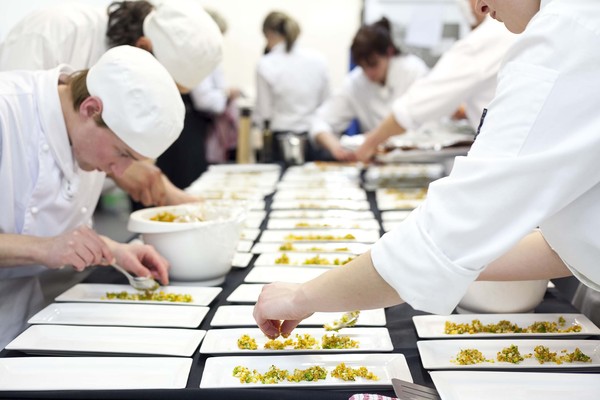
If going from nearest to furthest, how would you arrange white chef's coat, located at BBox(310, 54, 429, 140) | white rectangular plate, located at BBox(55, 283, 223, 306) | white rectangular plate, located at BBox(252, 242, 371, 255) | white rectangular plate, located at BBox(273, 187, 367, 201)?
white rectangular plate, located at BBox(55, 283, 223, 306), white rectangular plate, located at BBox(252, 242, 371, 255), white rectangular plate, located at BBox(273, 187, 367, 201), white chef's coat, located at BBox(310, 54, 429, 140)

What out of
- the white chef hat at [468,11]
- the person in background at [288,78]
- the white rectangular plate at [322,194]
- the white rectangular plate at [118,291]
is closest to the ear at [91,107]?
the white rectangular plate at [118,291]

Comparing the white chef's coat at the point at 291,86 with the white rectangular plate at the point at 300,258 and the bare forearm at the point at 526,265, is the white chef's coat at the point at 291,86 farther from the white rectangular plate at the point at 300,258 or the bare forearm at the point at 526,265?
the bare forearm at the point at 526,265

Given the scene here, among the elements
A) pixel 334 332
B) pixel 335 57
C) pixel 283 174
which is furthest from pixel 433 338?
pixel 335 57

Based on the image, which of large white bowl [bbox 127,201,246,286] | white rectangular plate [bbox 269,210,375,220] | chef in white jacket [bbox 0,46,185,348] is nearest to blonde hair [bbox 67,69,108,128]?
chef in white jacket [bbox 0,46,185,348]

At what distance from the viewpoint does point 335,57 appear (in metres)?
6.15

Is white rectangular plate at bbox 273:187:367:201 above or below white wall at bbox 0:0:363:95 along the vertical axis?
below

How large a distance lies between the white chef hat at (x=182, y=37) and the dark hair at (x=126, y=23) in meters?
0.04

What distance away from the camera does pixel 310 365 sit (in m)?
0.97

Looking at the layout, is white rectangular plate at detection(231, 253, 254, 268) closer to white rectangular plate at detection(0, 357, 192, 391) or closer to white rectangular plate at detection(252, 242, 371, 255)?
white rectangular plate at detection(252, 242, 371, 255)

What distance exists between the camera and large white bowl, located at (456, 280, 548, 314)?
1.18 m

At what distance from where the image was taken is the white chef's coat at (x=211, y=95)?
4202 millimetres

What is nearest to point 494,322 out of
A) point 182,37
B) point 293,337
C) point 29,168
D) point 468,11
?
point 293,337

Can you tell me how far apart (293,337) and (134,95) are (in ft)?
2.06

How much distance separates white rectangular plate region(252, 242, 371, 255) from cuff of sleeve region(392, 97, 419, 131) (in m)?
1.03
